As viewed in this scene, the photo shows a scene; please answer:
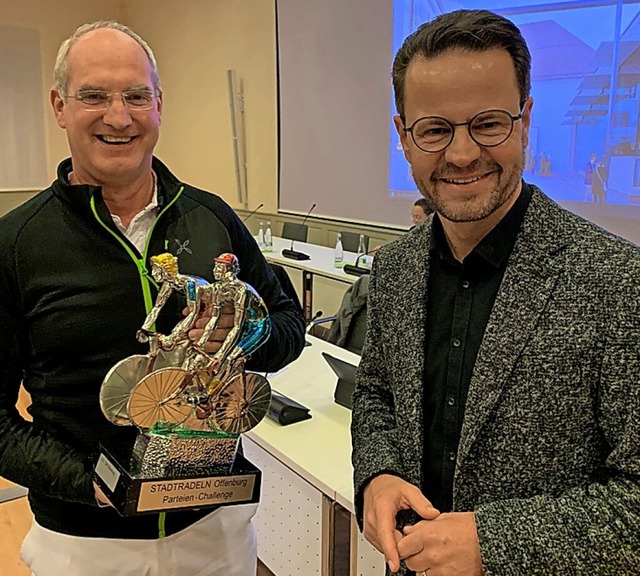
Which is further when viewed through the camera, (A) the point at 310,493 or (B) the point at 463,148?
(A) the point at 310,493

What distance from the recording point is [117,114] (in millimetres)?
1153

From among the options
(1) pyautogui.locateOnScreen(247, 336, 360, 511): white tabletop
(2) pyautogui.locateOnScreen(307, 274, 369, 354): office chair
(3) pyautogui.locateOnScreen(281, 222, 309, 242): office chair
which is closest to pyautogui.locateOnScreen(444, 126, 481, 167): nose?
(1) pyautogui.locateOnScreen(247, 336, 360, 511): white tabletop

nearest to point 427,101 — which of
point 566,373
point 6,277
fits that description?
point 566,373

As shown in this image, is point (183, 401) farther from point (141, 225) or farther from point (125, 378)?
point (141, 225)

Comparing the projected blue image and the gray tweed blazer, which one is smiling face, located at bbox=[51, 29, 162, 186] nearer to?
the gray tweed blazer

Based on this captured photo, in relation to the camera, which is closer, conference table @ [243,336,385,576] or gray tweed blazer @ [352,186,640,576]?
gray tweed blazer @ [352,186,640,576]

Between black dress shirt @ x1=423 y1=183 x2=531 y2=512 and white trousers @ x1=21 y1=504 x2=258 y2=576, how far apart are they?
49 centimetres

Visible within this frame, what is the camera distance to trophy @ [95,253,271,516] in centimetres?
104

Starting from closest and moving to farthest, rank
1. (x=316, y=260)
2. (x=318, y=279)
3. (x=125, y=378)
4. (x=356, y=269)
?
1. (x=125, y=378)
2. (x=356, y=269)
3. (x=318, y=279)
4. (x=316, y=260)

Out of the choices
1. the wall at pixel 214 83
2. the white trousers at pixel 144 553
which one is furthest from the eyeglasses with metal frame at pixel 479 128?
the wall at pixel 214 83

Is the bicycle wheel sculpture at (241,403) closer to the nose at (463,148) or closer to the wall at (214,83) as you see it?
the nose at (463,148)

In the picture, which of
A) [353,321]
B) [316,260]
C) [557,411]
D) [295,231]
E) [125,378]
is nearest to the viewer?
[557,411]

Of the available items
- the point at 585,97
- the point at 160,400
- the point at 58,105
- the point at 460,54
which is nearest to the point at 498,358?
the point at 460,54

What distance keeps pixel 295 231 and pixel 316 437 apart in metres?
4.43
